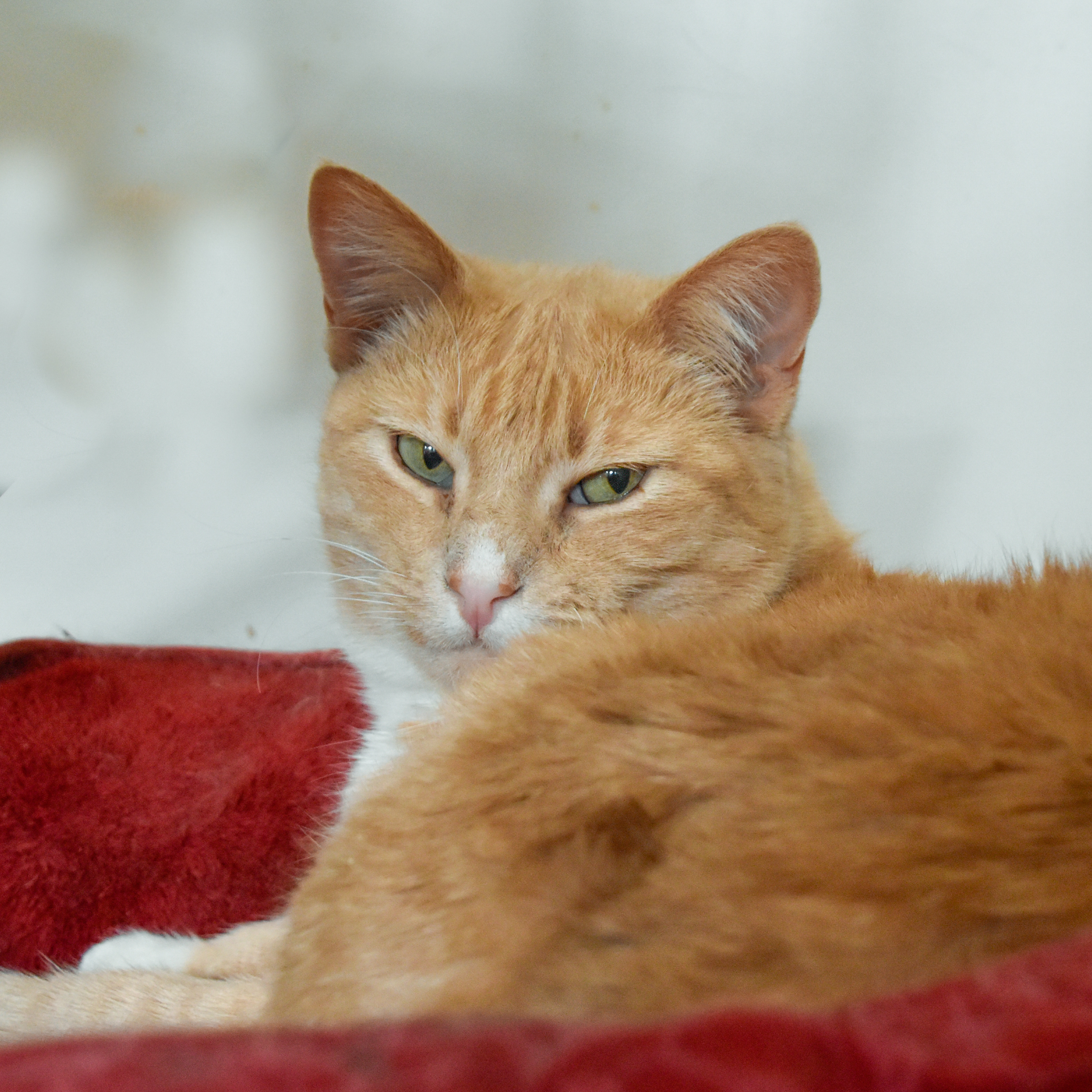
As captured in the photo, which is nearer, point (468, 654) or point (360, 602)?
point (468, 654)

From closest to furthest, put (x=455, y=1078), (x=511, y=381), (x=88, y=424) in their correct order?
(x=455, y=1078) → (x=511, y=381) → (x=88, y=424)

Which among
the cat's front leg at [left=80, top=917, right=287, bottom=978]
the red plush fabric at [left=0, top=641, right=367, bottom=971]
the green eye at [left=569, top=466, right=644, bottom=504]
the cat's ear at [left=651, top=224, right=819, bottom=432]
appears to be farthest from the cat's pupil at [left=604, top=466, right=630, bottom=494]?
the cat's front leg at [left=80, top=917, right=287, bottom=978]

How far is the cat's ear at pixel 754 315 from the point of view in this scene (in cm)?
138

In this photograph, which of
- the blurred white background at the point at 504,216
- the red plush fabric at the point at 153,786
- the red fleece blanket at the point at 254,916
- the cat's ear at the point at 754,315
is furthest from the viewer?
the blurred white background at the point at 504,216

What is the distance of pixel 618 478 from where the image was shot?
1.42 m

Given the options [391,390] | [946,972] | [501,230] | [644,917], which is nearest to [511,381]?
[391,390]

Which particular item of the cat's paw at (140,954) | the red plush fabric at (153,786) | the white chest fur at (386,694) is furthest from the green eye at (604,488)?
the cat's paw at (140,954)

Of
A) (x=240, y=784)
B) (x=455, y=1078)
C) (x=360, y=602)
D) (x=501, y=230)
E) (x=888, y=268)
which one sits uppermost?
(x=501, y=230)

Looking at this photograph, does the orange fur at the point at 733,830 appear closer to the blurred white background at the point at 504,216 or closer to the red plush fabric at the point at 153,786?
the red plush fabric at the point at 153,786

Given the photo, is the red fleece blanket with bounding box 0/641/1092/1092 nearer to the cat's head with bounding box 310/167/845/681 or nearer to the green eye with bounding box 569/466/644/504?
the cat's head with bounding box 310/167/845/681

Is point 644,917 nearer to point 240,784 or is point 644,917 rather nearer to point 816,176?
point 240,784

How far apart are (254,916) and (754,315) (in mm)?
1358

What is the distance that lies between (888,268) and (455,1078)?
192cm

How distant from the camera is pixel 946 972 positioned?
0.58 metres
